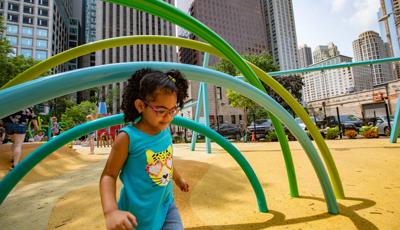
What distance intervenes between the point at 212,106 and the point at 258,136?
71.2 feet

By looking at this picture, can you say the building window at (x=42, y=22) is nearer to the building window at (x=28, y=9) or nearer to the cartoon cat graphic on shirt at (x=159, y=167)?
the building window at (x=28, y=9)

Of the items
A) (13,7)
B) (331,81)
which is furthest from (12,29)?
(331,81)

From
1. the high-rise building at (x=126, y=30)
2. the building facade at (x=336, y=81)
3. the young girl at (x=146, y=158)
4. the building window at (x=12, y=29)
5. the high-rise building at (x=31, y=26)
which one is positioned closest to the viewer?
the young girl at (x=146, y=158)

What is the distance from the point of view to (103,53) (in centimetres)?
6669

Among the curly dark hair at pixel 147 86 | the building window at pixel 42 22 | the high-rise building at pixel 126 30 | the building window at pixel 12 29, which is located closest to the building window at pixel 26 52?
the building window at pixel 12 29

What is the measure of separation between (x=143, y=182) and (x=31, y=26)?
2902 inches

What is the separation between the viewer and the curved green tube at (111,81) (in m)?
0.87

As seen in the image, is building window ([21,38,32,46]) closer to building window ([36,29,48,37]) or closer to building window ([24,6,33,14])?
building window ([36,29,48,37])

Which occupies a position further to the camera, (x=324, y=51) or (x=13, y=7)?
(x=324, y=51)

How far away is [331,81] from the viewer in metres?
89.2

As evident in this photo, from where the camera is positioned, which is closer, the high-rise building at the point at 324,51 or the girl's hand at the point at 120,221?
the girl's hand at the point at 120,221

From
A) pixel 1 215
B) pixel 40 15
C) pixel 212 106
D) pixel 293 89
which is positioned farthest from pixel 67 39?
pixel 1 215

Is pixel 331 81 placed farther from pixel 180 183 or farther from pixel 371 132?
pixel 180 183

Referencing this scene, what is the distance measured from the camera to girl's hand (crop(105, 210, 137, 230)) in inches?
36.4
